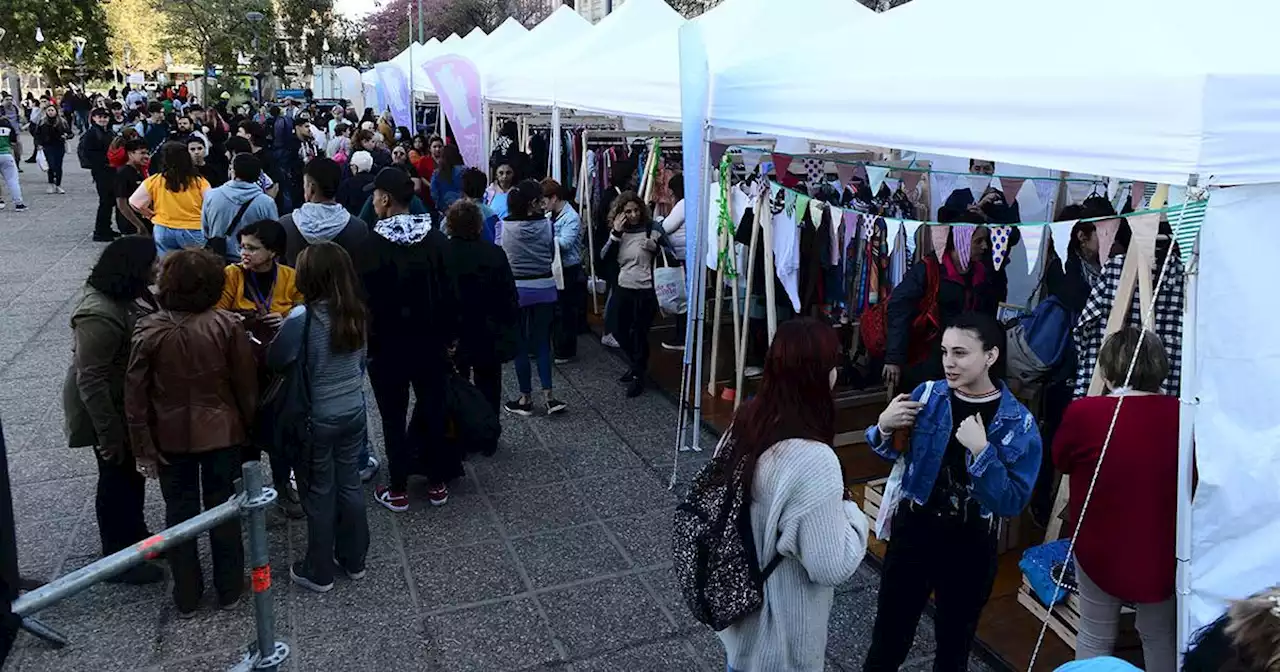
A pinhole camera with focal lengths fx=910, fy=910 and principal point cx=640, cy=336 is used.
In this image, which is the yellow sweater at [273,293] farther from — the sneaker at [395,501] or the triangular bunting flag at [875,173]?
the triangular bunting flag at [875,173]

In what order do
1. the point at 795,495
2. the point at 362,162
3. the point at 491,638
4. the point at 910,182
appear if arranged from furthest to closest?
the point at 362,162, the point at 910,182, the point at 491,638, the point at 795,495

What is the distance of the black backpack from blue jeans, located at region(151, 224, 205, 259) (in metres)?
5.39

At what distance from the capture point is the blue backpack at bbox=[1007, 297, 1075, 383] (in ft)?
13.9

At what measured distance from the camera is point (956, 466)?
9.32ft

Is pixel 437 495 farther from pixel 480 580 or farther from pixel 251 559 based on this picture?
pixel 251 559

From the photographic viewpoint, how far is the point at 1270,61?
2.59 metres

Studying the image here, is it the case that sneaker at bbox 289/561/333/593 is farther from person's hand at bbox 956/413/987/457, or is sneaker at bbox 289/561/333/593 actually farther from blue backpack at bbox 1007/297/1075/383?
blue backpack at bbox 1007/297/1075/383

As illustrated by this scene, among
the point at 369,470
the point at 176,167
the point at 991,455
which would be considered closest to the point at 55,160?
the point at 176,167

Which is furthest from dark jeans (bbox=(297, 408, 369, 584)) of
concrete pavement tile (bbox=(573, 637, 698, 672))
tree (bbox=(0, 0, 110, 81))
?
tree (bbox=(0, 0, 110, 81))

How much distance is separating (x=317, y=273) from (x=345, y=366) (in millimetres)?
446

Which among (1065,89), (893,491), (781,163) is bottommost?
(893,491)

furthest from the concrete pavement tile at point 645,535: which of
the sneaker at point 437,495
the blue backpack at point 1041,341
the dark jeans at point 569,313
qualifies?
the dark jeans at point 569,313

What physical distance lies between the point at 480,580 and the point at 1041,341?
2844 millimetres

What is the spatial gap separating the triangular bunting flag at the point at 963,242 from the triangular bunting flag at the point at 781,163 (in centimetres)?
183
